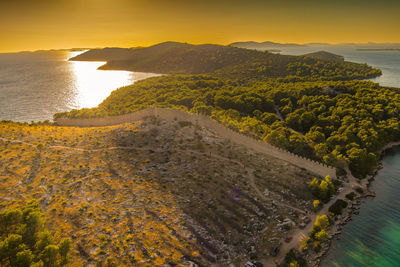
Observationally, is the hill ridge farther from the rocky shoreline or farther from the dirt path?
the dirt path

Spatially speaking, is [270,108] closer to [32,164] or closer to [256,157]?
[256,157]

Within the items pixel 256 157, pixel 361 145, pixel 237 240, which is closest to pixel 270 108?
pixel 361 145

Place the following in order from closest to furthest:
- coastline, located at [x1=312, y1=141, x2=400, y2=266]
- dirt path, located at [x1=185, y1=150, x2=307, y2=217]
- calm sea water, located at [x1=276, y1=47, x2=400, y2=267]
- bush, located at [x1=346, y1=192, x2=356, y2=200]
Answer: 1. coastline, located at [x1=312, y1=141, x2=400, y2=266]
2. calm sea water, located at [x1=276, y1=47, x2=400, y2=267]
3. dirt path, located at [x1=185, y1=150, x2=307, y2=217]
4. bush, located at [x1=346, y1=192, x2=356, y2=200]

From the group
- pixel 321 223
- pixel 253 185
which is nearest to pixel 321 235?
pixel 321 223

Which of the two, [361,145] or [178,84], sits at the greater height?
[178,84]

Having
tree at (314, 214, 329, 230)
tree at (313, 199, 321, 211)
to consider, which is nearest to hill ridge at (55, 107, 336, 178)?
tree at (313, 199, 321, 211)

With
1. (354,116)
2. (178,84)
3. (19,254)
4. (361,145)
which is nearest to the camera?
(19,254)

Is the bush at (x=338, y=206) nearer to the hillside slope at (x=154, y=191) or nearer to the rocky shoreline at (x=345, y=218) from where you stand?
the rocky shoreline at (x=345, y=218)

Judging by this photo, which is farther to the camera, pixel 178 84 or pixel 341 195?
pixel 178 84

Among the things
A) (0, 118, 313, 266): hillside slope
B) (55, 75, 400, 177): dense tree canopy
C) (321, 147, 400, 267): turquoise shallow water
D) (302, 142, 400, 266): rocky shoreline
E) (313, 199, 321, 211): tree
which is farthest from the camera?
(55, 75, 400, 177): dense tree canopy
